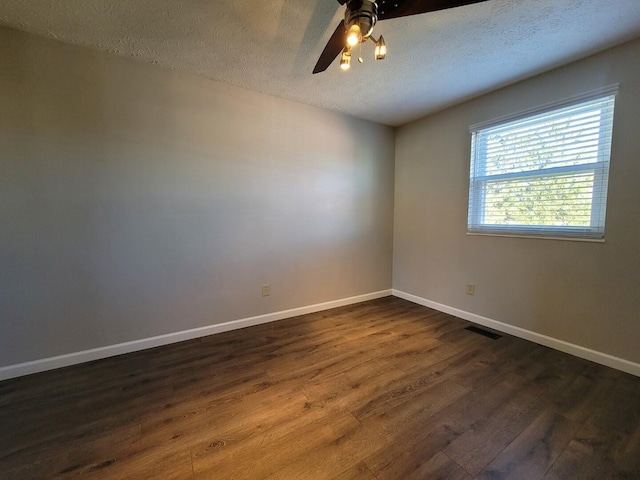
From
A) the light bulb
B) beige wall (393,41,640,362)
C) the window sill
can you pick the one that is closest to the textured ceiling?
beige wall (393,41,640,362)

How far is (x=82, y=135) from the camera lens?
197 cm

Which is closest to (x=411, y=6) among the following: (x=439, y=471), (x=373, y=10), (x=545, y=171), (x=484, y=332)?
(x=373, y=10)

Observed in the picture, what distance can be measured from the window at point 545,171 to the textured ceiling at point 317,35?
43cm

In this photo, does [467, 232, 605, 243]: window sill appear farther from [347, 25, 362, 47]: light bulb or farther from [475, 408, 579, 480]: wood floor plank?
[347, 25, 362, 47]: light bulb

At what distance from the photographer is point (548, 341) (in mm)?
2293

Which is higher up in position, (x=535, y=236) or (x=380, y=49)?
(x=380, y=49)

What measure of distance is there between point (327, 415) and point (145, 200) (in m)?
2.16

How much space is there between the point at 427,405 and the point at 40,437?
84.5 inches

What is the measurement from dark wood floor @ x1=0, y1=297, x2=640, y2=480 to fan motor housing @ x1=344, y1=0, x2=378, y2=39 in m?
2.05

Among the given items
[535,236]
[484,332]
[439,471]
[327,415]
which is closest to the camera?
[439,471]

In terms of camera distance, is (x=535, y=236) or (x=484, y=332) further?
(x=484, y=332)

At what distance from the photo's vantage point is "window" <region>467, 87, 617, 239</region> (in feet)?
Answer: 6.61

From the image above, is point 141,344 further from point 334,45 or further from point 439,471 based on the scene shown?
point 334,45

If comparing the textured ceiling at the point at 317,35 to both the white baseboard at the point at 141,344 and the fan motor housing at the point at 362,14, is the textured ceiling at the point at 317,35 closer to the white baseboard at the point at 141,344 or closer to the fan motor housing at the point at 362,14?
the fan motor housing at the point at 362,14
